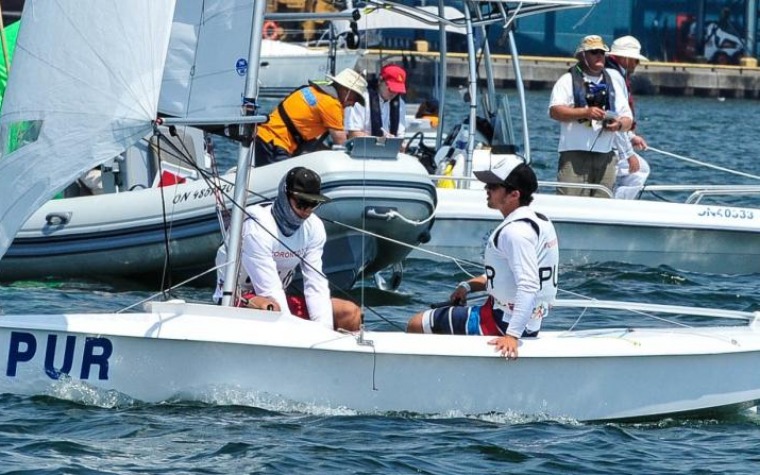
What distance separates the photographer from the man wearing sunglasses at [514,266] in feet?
23.1

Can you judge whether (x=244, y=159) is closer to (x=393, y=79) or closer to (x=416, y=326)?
(x=416, y=326)

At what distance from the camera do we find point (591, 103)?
38.3 ft

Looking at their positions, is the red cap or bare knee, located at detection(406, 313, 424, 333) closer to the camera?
bare knee, located at detection(406, 313, 424, 333)

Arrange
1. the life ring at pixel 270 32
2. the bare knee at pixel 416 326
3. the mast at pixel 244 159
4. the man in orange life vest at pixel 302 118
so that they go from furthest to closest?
1. the life ring at pixel 270 32
2. the man in orange life vest at pixel 302 118
3. the bare knee at pixel 416 326
4. the mast at pixel 244 159

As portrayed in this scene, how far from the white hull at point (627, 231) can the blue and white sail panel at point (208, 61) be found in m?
4.92

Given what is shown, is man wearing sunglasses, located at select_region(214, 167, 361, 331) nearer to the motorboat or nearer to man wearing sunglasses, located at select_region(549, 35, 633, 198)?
the motorboat

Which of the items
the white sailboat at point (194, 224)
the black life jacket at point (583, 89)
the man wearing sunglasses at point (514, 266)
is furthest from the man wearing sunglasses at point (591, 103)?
the man wearing sunglasses at point (514, 266)

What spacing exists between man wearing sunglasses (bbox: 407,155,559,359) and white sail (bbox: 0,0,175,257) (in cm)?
152

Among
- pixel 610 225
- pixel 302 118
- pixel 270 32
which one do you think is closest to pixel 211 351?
pixel 302 118

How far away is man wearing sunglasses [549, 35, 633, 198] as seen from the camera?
11.6 m

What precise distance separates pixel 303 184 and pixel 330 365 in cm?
89

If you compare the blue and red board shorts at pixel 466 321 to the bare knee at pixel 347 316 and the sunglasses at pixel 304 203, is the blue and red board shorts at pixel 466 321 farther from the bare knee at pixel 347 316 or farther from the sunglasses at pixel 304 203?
the sunglasses at pixel 304 203

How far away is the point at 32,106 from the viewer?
699 cm

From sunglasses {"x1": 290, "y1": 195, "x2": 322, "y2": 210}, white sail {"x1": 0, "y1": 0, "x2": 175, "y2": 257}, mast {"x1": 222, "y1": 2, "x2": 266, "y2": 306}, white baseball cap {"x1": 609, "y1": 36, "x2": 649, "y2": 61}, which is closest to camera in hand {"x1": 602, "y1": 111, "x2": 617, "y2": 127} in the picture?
white baseball cap {"x1": 609, "y1": 36, "x2": 649, "y2": 61}
